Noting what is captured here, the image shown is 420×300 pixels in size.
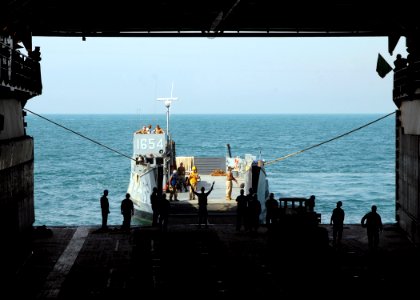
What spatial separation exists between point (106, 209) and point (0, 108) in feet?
22.3

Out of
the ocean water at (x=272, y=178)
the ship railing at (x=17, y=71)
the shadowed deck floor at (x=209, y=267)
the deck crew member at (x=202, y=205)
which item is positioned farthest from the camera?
the ocean water at (x=272, y=178)

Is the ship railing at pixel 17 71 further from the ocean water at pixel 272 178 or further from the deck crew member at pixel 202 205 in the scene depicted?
the ocean water at pixel 272 178

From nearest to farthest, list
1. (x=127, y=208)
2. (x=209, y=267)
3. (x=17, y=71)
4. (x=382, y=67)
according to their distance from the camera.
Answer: (x=209, y=267)
(x=17, y=71)
(x=127, y=208)
(x=382, y=67)

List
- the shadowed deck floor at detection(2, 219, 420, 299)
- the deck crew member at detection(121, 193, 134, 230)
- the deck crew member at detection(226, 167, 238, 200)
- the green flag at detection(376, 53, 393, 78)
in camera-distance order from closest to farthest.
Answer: the shadowed deck floor at detection(2, 219, 420, 299), the deck crew member at detection(121, 193, 134, 230), the green flag at detection(376, 53, 393, 78), the deck crew member at detection(226, 167, 238, 200)

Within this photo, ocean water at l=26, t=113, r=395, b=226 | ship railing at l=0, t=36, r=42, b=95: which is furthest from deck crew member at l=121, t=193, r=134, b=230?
ocean water at l=26, t=113, r=395, b=226

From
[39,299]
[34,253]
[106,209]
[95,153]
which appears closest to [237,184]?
[106,209]

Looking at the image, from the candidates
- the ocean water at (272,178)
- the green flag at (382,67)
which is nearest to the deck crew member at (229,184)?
the green flag at (382,67)

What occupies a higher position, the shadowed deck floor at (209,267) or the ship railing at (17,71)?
the ship railing at (17,71)

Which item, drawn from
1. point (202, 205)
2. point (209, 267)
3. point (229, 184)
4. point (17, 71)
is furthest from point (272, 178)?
point (209, 267)

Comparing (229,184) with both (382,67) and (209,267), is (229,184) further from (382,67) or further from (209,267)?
(209,267)

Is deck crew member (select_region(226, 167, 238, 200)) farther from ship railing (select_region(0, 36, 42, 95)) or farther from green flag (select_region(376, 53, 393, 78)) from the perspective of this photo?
ship railing (select_region(0, 36, 42, 95))

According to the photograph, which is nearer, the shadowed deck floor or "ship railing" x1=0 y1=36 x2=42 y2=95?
the shadowed deck floor

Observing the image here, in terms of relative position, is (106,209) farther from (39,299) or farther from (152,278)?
(39,299)

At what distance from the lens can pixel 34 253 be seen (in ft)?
75.8
